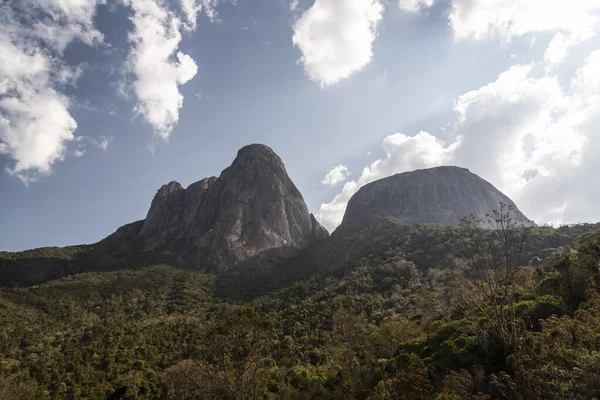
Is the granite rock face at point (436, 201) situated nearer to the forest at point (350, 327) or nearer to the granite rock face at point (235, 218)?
the granite rock face at point (235, 218)

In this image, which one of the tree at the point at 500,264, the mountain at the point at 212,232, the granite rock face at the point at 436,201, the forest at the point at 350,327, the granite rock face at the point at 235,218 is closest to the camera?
the tree at the point at 500,264

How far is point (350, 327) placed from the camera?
122ft

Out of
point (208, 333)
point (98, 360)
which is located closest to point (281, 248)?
point (98, 360)

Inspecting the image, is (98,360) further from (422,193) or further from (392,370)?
(422,193)

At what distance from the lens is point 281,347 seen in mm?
55562

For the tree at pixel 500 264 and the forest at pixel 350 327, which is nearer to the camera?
the tree at pixel 500 264

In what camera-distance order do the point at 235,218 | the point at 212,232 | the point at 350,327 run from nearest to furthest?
the point at 350,327
the point at 212,232
the point at 235,218

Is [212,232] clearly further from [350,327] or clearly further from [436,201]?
[436,201]

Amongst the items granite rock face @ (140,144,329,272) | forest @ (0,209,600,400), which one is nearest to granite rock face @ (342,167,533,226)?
granite rock face @ (140,144,329,272)

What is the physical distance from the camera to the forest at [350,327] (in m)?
16.0

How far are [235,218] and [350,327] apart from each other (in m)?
124

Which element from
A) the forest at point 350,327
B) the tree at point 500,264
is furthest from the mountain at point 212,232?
the tree at point 500,264

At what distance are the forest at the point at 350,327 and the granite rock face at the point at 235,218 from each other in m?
20.5

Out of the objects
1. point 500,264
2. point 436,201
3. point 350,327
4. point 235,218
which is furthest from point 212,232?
point 500,264
